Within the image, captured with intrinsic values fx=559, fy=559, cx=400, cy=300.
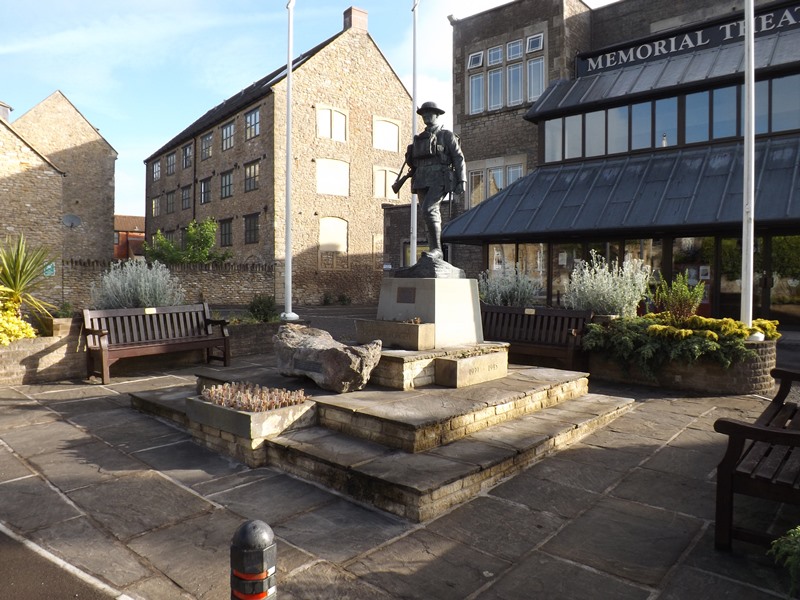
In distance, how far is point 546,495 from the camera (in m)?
4.32

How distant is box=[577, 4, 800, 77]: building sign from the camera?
50.4 ft

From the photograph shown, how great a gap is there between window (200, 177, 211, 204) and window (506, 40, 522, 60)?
20637 millimetres

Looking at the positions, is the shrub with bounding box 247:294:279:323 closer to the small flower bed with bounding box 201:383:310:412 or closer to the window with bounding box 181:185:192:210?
the small flower bed with bounding box 201:383:310:412

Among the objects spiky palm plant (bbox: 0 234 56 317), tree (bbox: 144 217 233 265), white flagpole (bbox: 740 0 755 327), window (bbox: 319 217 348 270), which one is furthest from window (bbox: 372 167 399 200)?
spiky palm plant (bbox: 0 234 56 317)

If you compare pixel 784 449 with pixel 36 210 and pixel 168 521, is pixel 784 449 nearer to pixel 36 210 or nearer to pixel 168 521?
pixel 168 521

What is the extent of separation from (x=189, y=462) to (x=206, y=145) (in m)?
33.2

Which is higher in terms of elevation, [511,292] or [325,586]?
[511,292]

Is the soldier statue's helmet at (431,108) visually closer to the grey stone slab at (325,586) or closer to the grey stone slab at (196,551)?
the grey stone slab at (196,551)

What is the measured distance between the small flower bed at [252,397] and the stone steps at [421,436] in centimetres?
27

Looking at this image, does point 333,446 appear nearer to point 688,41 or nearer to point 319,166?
point 688,41

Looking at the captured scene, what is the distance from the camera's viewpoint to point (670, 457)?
5.21 meters

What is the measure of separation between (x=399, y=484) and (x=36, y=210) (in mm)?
24091

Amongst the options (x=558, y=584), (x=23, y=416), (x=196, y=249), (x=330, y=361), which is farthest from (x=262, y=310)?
(x=196, y=249)

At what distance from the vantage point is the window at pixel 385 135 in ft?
105
